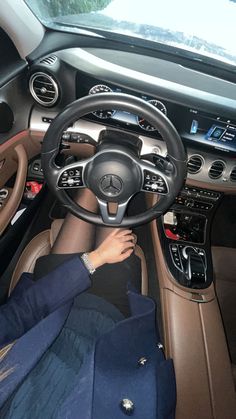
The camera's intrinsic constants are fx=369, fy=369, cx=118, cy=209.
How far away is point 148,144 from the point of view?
5.30 feet

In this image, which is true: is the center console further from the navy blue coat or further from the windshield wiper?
the windshield wiper

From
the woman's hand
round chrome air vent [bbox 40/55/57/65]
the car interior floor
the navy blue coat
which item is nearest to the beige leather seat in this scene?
the woman's hand

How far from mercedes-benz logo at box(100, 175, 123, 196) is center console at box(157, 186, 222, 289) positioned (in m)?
0.46

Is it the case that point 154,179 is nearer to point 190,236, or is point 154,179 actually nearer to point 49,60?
point 190,236

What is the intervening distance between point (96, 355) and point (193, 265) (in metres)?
0.71

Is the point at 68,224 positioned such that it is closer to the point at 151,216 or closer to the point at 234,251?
the point at 151,216

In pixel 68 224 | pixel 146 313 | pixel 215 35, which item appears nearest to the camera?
pixel 146 313

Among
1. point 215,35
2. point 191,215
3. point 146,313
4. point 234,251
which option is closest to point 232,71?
point 215,35

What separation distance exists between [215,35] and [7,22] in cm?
78

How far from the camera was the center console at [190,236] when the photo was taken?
1.52 meters

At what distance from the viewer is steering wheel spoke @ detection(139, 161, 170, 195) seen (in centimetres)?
123

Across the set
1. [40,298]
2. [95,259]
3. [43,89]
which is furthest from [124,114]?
[40,298]

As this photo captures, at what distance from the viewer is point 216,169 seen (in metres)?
1.67

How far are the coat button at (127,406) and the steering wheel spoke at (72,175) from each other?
0.70 meters
